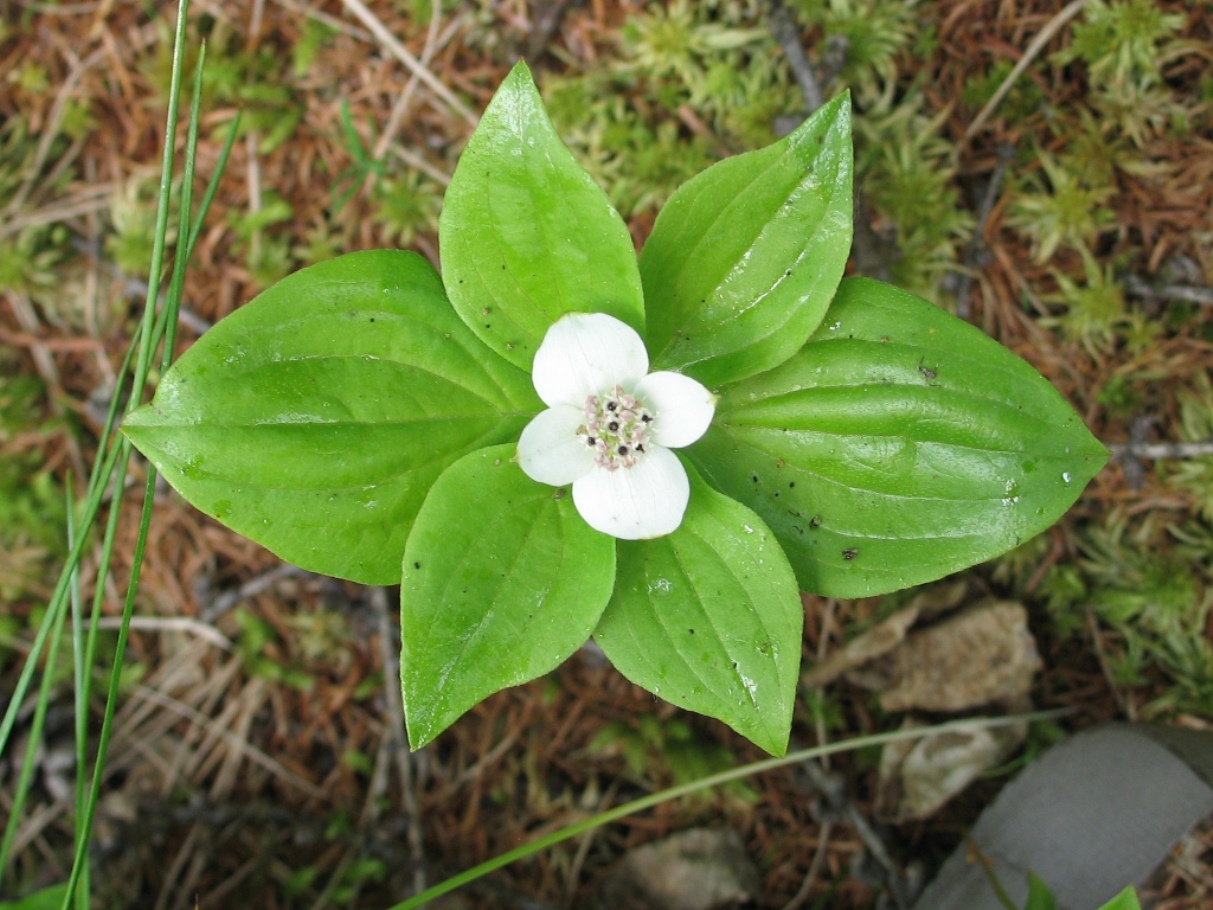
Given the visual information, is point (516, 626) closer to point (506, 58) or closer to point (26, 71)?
point (506, 58)

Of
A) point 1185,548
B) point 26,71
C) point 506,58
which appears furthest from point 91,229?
point 1185,548

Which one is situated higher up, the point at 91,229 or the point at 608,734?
the point at 91,229

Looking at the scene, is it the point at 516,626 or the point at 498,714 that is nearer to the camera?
the point at 516,626

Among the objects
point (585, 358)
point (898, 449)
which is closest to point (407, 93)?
point (585, 358)

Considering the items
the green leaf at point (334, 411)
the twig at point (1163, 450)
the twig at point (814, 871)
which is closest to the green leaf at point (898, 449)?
the green leaf at point (334, 411)

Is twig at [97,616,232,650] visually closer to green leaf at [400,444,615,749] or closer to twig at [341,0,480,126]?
green leaf at [400,444,615,749]

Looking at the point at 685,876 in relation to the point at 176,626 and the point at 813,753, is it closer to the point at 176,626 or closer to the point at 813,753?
the point at 813,753
